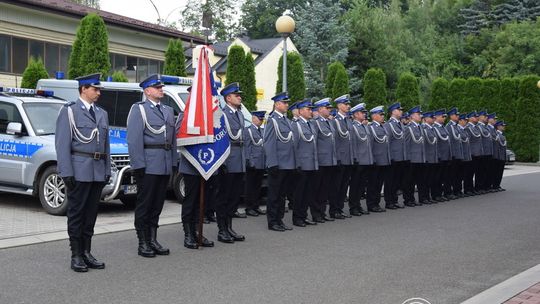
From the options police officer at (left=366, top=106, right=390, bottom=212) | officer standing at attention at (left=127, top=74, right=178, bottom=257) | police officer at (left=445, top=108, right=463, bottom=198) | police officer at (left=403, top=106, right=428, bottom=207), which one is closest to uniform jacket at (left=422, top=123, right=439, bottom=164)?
police officer at (left=403, top=106, right=428, bottom=207)

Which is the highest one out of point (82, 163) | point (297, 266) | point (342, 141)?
point (342, 141)

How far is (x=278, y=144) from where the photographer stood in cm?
1004

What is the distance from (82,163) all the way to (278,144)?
3.79 m

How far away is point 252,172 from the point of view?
1183cm

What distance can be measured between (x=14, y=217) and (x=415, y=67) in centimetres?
5009

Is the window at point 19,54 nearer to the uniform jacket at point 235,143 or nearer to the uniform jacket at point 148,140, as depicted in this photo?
the uniform jacket at point 235,143

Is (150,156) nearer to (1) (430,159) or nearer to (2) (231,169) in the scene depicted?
(2) (231,169)

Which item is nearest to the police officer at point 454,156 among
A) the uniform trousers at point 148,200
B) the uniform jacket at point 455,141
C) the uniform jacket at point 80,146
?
the uniform jacket at point 455,141

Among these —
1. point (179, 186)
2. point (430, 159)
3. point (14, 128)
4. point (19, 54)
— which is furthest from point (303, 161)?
point (19, 54)

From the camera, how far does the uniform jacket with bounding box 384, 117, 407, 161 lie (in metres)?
13.0

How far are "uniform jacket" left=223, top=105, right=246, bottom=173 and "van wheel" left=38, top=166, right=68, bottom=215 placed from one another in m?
3.19

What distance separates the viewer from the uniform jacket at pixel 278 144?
32.6 feet

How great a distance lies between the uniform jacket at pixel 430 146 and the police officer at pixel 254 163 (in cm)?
402

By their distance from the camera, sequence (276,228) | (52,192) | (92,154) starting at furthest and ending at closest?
(52,192), (276,228), (92,154)
